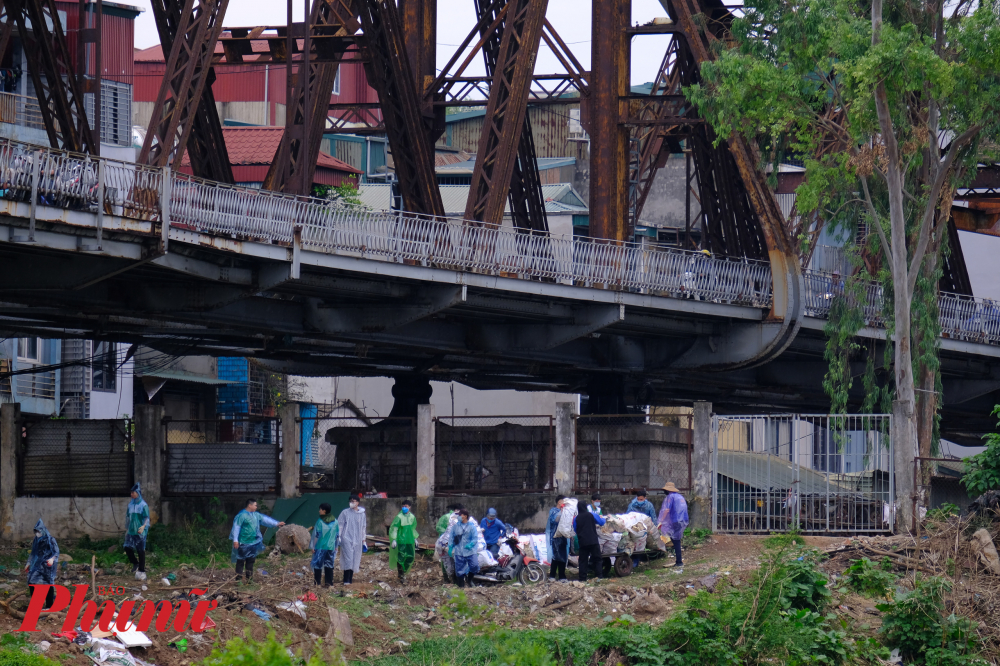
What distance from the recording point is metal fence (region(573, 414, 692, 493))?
2795cm

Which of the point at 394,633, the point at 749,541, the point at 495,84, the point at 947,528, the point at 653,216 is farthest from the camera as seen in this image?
Result: the point at 653,216

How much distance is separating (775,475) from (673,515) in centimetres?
261

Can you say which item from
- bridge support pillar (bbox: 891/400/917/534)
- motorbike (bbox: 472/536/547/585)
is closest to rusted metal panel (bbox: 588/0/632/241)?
bridge support pillar (bbox: 891/400/917/534)

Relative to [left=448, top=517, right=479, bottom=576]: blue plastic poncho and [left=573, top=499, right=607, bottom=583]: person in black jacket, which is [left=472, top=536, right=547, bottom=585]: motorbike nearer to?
[left=448, top=517, right=479, bottom=576]: blue plastic poncho

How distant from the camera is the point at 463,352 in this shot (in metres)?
33.2

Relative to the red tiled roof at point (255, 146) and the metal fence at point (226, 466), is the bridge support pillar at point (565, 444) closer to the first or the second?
the metal fence at point (226, 466)

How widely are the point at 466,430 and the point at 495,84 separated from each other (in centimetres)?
784

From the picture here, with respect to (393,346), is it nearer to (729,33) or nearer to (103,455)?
(103,455)

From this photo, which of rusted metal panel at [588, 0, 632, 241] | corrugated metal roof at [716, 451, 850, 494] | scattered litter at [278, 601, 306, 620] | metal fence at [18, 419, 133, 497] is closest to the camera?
scattered litter at [278, 601, 306, 620]

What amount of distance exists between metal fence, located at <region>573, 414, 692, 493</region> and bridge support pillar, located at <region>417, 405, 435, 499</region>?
2766 mm

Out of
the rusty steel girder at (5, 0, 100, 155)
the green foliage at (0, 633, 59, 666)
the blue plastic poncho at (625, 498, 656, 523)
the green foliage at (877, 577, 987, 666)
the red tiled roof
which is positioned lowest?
the green foliage at (877, 577, 987, 666)

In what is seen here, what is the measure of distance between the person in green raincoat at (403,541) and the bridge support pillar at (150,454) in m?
7.13

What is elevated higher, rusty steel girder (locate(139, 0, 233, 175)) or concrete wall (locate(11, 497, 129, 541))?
rusty steel girder (locate(139, 0, 233, 175))

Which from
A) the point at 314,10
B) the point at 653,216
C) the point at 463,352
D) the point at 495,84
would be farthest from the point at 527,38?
the point at 653,216
